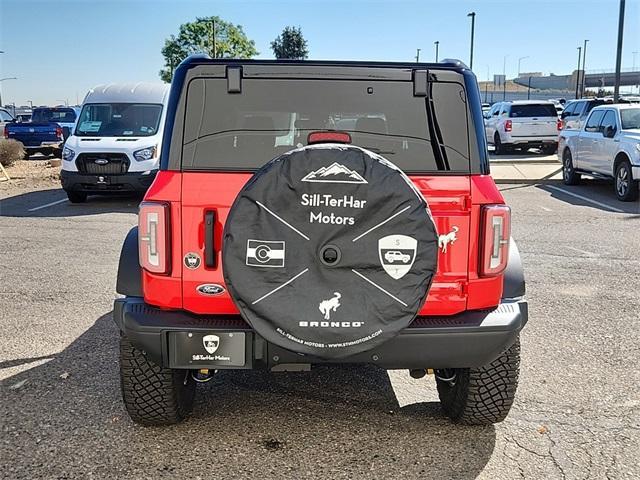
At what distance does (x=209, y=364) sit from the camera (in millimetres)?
3215

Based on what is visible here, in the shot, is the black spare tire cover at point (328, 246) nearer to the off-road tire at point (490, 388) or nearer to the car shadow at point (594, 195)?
the off-road tire at point (490, 388)

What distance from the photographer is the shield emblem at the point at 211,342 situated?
10.5 ft

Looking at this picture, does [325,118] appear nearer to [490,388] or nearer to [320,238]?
[320,238]

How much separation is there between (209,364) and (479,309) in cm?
129

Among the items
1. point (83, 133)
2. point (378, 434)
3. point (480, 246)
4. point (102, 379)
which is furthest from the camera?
point (83, 133)

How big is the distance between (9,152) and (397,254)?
1975 centimetres

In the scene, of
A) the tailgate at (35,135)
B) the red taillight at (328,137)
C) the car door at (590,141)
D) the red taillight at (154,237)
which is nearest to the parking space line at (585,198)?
the car door at (590,141)

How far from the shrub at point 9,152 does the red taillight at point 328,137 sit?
18718 mm

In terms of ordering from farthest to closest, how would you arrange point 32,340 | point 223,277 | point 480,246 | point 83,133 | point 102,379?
point 83,133 → point 32,340 → point 102,379 → point 480,246 → point 223,277

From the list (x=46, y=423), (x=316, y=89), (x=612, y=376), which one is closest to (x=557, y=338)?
(x=612, y=376)

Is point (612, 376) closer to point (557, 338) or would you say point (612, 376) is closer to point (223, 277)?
point (557, 338)

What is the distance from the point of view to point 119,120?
536 inches

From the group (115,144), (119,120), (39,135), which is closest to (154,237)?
(115,144)

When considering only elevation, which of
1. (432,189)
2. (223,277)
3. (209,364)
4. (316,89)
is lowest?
(209,364)
